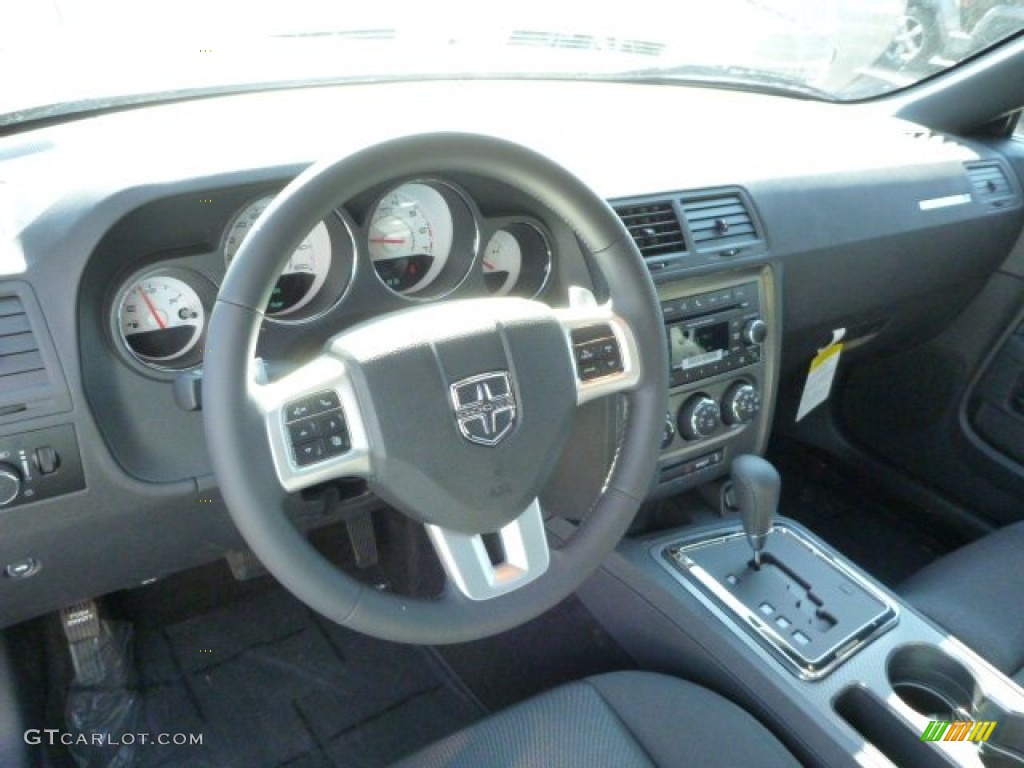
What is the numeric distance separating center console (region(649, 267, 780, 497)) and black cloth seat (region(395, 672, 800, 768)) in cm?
47

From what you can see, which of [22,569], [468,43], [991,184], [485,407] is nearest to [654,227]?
[468,43]

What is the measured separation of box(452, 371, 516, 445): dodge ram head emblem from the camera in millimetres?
1004

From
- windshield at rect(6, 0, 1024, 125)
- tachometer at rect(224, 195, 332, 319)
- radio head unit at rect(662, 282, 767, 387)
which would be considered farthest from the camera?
radio head unit at rect(662, 282, 767, 387)

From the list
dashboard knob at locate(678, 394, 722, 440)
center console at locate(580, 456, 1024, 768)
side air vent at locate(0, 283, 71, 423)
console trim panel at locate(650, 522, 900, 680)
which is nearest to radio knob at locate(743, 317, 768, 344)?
dashboard knob at locate(678, 394, 722, 440)

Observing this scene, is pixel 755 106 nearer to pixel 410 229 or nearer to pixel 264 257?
pixel 410 229

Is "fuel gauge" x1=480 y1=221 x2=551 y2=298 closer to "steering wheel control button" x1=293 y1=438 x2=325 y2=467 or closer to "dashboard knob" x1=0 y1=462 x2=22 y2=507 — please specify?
"steering wheel control button" x1=293 y1=438 x2=325 y2=467

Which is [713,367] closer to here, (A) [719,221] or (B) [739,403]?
(B) [739,403]

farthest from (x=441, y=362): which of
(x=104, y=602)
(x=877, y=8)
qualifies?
(x=877, y=8)

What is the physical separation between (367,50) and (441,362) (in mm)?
941

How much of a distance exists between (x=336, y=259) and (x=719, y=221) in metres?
0.75

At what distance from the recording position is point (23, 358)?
1.10m

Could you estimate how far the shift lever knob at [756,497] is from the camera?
1566mm

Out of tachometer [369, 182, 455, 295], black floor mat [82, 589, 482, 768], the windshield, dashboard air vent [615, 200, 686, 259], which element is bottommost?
black floor mat [82, 589, 482, 768]

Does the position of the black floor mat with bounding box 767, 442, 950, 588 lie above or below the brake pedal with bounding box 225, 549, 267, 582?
below
